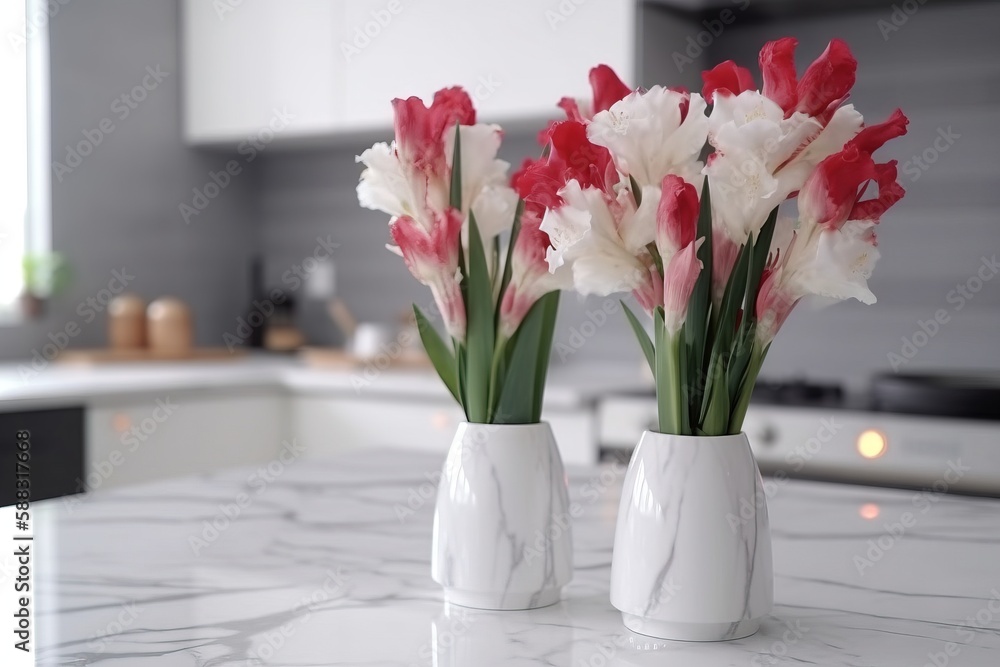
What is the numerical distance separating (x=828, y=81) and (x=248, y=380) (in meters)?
2.28

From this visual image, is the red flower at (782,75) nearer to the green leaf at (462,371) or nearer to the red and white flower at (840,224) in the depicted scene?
the red and white flower at (840,224)

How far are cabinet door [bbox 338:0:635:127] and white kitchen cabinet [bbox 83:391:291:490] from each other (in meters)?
0.92

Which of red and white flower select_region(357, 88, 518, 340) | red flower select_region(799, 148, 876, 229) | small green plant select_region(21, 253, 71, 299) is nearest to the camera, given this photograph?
red flower select_region(799, 148, 876, 229)

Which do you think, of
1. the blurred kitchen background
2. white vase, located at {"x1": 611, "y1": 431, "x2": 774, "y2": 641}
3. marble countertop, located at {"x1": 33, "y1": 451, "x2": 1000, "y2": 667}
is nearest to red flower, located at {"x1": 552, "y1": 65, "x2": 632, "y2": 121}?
white vase, located at {"x1": 611, "y1": 431, "x2": 774, "y2": 641}

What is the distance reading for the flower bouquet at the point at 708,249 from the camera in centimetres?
64

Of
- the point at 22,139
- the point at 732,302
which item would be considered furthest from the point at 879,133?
the point at 22,139

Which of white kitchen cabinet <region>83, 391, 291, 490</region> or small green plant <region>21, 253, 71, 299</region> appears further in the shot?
small green plant <region>21, 253, 71, 299</region>

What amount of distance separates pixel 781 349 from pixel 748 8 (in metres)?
0.93

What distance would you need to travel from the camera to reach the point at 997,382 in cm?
240

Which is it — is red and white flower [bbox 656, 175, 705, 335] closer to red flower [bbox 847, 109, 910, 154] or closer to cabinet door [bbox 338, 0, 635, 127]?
red flower [bbox 847, 109, 910, 154]

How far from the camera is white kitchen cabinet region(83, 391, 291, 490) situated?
239 cm

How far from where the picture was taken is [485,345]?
79 centimetres

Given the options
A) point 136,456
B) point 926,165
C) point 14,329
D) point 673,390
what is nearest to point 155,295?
point 14,329

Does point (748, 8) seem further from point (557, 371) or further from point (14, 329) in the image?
point (14, 329)
